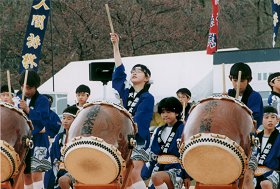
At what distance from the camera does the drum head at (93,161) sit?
17.6 feet

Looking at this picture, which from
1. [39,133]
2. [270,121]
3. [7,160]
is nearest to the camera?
[7,160]

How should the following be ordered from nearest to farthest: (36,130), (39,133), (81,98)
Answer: (36,130) < (39,133) < (81,98)

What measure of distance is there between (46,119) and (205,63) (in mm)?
6805

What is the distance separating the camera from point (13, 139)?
582 centimetres

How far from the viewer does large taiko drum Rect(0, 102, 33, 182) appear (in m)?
5.69

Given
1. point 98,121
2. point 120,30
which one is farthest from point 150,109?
point 120,30

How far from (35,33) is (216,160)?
26.6 feet

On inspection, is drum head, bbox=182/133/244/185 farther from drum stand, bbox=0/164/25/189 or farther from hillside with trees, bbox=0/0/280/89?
hillside with trees, bbox=0/0/280/89

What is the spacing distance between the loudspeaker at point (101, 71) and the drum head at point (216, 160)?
11.4 feet

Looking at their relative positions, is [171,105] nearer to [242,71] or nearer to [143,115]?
[143,115]

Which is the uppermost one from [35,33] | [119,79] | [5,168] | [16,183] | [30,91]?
[35,33]

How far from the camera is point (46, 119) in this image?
691 centimetres

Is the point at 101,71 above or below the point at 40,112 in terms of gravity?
above

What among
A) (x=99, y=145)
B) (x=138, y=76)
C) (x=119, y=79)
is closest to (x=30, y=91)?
(x=119, y=79)
